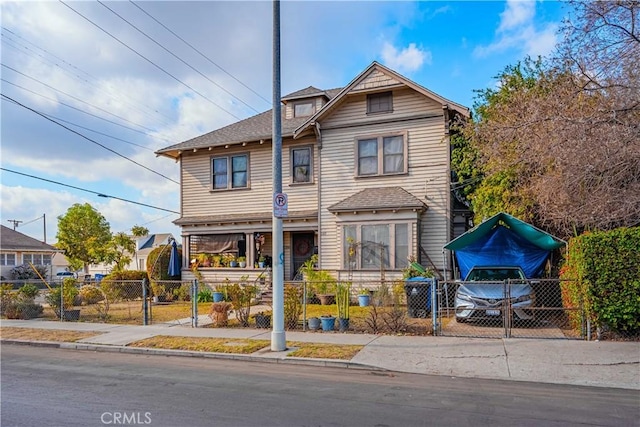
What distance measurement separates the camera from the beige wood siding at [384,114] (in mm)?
17641

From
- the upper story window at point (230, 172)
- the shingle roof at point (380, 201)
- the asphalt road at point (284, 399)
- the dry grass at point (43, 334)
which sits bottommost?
the dry grass at point (43, 334)

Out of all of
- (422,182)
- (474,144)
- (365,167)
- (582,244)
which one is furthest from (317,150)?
(582,244)

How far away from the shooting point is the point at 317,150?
761 inches

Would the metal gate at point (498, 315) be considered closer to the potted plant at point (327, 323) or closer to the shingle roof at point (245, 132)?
the potted plant at point (327, 323)

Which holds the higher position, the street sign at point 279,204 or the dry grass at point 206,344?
the street sign at point 279,204

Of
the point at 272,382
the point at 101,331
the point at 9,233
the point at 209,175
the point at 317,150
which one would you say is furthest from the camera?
the point at 9,233

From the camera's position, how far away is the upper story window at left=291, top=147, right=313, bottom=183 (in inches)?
777

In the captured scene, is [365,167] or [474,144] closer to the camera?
[474,144]

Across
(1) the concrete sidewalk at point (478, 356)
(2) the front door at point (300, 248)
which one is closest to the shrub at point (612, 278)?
(1) the concrete sidewalk at point (478, 356)

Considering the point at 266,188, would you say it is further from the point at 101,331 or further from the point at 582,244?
the point at 582,244

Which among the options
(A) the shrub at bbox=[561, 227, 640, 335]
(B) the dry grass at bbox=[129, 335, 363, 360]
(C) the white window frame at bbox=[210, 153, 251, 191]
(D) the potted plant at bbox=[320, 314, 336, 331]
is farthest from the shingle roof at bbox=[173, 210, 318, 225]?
(A) the shrub at bbox=[561, 227, 640, 335]

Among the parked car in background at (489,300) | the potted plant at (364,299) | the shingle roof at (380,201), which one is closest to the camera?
the parked car in background at (489,300)

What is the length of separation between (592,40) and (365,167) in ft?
31.2

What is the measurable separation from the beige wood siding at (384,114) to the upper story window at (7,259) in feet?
117
